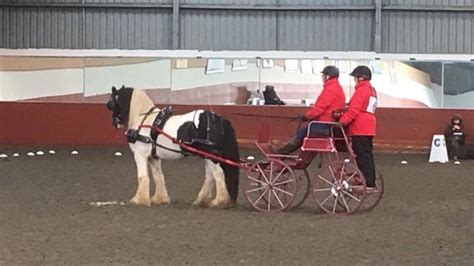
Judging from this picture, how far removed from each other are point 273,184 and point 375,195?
1.14m

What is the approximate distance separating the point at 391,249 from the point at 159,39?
44.2 feet

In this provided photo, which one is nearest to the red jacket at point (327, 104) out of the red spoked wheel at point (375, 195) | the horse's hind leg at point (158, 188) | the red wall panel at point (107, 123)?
the red spoked wheel at point (375, 195)

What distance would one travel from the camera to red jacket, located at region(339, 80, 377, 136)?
8633 mm

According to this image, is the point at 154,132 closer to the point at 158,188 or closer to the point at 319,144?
the point at 158,188

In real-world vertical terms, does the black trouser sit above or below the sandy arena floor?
above

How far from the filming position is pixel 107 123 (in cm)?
1777

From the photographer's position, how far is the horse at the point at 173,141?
29.1 feet

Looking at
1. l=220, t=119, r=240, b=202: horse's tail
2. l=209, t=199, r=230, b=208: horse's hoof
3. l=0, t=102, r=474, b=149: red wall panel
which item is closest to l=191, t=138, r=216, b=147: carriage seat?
l=220, t=119, r=240, b=202: horse's tail

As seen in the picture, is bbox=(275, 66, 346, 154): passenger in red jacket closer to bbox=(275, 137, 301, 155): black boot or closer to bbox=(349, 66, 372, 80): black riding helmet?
bbox=(275, 137, 301, 155): black boot

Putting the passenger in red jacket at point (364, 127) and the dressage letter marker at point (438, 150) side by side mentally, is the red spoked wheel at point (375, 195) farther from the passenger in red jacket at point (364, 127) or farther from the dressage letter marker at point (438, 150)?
the dressage letter marker at point (438, 150)

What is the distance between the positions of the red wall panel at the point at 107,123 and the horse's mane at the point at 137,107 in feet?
26.2

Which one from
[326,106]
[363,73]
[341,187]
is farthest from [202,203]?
[363,73]

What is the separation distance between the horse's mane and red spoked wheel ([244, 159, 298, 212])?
4.13ft

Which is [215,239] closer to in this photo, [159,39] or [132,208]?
[132,208]
